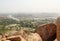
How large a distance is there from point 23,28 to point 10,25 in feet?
1.00

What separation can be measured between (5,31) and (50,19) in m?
1.04

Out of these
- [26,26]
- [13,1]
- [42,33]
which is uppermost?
[13,1]

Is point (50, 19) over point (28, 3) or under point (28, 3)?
under

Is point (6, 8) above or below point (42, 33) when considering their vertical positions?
above

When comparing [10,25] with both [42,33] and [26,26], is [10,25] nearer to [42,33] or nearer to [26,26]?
[26,26]

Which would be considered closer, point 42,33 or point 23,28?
point 23,28

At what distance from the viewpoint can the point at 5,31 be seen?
11.7 ft

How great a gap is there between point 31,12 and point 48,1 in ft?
1.54

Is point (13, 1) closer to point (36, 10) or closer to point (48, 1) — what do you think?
point (36, 10)

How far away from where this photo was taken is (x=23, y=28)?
371 cm

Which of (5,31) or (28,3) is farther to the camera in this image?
(28,3)

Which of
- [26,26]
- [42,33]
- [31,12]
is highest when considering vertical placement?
[31,12]

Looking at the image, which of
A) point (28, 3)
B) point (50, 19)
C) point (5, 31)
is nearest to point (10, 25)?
point (5, 31)

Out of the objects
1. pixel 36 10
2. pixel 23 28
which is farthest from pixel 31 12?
pixel 23 28
